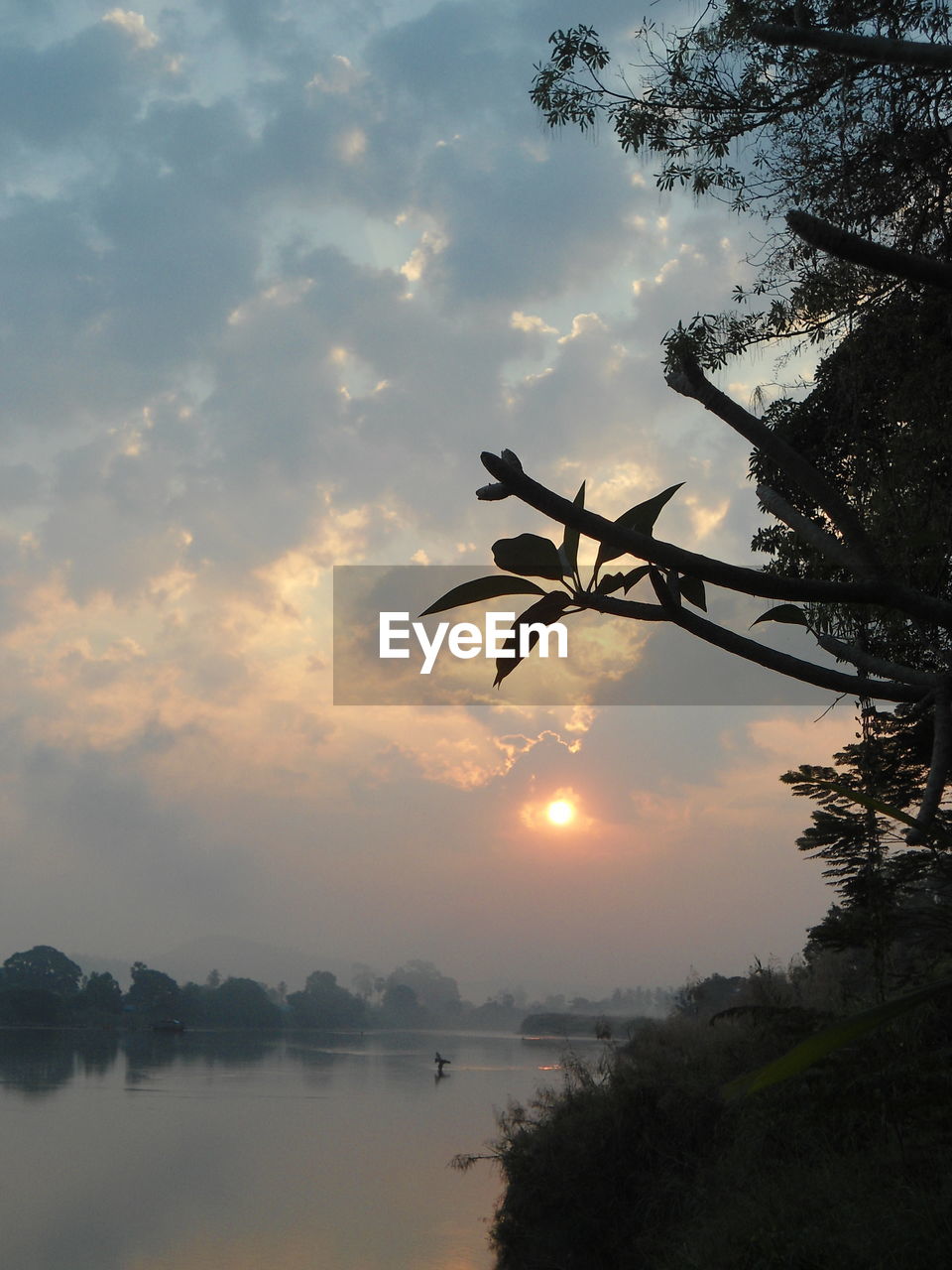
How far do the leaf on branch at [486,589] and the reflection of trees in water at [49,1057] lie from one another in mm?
59660

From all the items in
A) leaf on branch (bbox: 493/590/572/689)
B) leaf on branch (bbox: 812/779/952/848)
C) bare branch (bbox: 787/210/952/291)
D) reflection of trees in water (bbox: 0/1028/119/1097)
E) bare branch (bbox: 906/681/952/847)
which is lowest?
reflection of trees in water (bbox: 0/1028/119/1097)

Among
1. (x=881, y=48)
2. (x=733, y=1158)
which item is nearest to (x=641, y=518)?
(x=881, y=48)

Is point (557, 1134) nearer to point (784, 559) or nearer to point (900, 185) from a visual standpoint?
point (784, 559)

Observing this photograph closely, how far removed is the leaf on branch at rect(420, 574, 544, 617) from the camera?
127 cm

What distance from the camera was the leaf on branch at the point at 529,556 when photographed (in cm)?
125

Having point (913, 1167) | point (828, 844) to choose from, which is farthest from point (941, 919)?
point (913, 1167)

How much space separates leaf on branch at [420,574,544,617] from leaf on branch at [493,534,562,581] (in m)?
0.01

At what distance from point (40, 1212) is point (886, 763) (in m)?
30.4

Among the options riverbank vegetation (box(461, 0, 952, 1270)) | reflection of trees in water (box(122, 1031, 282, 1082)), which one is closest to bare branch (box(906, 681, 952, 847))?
riverbank vegetation (box(461, 0, 952, 1270))

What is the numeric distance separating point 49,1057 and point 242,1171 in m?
48.8

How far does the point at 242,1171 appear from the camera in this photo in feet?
114

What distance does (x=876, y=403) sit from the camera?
775cm

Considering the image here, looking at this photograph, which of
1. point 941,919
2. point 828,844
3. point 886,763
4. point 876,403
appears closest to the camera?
point 941,919

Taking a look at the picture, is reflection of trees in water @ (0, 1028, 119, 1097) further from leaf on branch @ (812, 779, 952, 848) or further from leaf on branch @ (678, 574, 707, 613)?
leaf on branch @ (812, 779, 952, 848)
